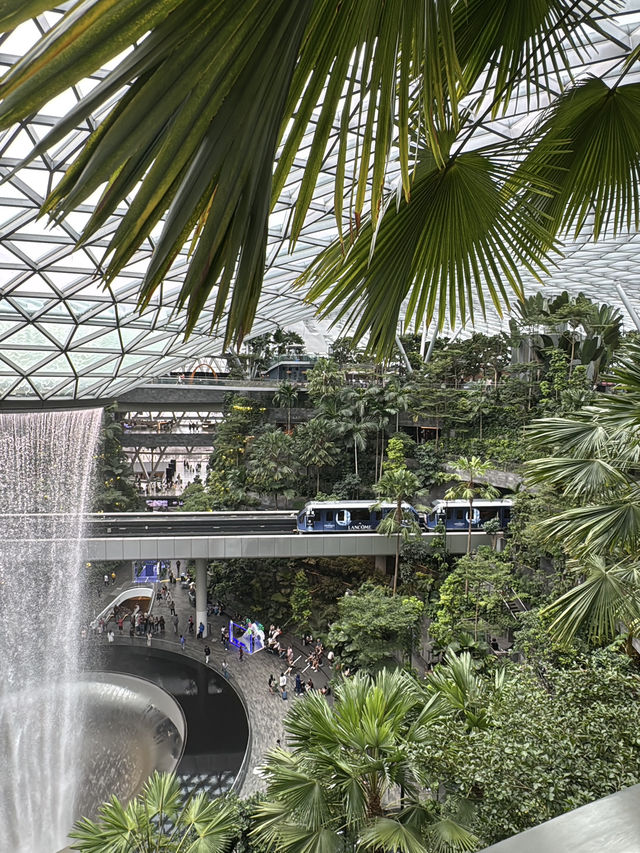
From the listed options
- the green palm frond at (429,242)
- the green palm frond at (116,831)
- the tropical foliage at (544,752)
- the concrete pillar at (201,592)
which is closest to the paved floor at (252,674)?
the concrete pillar at (201,592)

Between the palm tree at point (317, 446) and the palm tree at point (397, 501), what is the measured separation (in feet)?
39.0

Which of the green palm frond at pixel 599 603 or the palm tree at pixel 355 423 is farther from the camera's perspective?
the palm tree at pixel 355 423

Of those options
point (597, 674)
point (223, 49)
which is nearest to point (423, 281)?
point (223, 49)

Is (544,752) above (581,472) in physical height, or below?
below

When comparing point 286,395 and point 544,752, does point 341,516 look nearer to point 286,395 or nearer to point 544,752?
point 286,395

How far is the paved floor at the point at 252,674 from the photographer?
21297 millimetres

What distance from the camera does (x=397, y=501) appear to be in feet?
101

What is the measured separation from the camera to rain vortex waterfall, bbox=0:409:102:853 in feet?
62.0

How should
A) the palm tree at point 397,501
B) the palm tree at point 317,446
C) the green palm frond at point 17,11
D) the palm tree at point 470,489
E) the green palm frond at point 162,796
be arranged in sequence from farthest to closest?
the palm tree at point 317,446, the palm tree at point 397,501, the palm tree at point 470,489, the green palm frond at point 162,796, the green palm frond at point 17,11

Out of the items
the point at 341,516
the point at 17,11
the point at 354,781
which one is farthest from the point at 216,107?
the point at 341,516

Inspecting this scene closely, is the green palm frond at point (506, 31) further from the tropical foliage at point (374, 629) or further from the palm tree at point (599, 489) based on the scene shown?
the tropical foliage at point (374, 629)

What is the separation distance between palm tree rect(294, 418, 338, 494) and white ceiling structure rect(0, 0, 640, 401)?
31.9ft

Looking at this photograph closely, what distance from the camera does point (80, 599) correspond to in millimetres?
31859

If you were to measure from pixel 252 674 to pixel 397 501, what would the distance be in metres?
11.2
